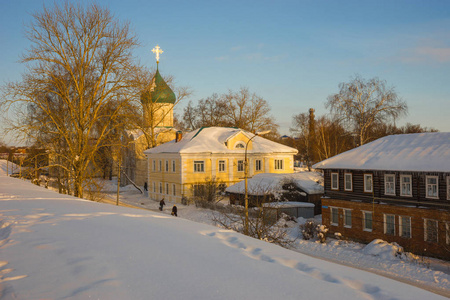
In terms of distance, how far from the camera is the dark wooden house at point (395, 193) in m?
21.0

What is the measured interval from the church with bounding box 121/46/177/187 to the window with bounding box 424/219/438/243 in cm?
3298

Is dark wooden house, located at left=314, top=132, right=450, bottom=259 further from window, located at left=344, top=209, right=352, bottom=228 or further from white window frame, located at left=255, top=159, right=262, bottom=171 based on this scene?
white window frame, located at left=255, top=159, right=262, bottom=171

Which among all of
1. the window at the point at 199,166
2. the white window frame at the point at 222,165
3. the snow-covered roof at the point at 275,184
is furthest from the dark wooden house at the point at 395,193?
the window at the point at 199,166

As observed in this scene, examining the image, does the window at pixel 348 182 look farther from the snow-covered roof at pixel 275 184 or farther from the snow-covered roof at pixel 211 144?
the snow-covered roof at pixel 211 144

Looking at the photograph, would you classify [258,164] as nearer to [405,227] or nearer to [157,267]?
[405,227]

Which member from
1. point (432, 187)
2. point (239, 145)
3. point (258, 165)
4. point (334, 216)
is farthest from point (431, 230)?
point (239, 145)

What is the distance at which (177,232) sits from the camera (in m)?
8.60

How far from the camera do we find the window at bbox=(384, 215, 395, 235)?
23011 millimetres

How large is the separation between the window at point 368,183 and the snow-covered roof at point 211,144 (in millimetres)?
19297

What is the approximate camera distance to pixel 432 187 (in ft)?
70.5

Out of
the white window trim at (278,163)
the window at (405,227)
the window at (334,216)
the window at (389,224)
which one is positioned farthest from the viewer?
the white window trim at (278,163)

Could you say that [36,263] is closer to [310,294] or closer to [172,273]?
[172,273]

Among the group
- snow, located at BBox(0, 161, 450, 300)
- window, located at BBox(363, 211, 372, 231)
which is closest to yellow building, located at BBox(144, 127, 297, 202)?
window, located at BBox(363, 211, 372, 231)

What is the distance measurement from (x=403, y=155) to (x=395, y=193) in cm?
247
